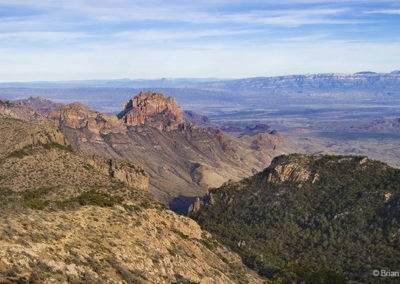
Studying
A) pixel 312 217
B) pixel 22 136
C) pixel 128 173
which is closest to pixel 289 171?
pixel 312 217

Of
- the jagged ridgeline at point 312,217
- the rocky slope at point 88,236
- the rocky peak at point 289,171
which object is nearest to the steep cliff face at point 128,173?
the jagged ridgeline at point 312,217

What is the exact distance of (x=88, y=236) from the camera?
5650 cm

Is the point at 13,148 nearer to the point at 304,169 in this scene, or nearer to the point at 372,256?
the point at 304,169

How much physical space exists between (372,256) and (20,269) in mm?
76110

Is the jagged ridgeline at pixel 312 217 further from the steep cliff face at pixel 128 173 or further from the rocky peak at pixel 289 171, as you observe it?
the steep cliff face at pixel 128 173

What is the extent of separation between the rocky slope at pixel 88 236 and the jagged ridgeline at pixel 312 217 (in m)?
15.7

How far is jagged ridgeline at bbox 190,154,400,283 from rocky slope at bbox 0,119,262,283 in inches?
617

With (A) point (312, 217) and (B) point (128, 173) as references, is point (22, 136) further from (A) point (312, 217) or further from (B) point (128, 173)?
(A) point (312, 217)

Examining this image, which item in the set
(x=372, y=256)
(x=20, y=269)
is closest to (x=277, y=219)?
(x=372, y=256)

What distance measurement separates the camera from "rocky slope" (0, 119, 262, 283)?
44500 millimetres

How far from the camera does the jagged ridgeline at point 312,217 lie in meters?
97.1

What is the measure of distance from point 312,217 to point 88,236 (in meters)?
78.0

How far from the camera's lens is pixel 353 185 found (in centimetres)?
12662

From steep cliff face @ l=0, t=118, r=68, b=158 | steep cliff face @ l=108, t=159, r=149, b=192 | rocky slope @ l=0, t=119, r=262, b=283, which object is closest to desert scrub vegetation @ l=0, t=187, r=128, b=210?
rocky slope @ l=0, t=119, r=262, b=283
